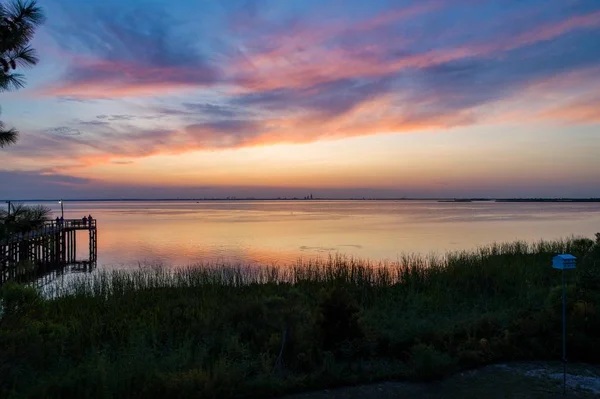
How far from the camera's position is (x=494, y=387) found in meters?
6.38

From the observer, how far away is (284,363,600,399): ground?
20.1ft

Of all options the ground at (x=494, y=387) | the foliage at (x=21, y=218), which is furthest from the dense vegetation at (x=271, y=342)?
the foliage at (x=21, y=218)

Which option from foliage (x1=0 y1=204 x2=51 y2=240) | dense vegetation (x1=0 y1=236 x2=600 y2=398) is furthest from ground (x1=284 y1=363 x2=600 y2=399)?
foliage (x1=0 y1=204 x2=51 y2=240)

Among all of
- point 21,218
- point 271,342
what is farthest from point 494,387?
point 21,218

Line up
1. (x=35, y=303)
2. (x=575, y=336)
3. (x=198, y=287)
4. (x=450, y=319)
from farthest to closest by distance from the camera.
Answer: (x=198, y=287)
(x=450, y=319)
(x=575, y=336)
(x=35, y=303)

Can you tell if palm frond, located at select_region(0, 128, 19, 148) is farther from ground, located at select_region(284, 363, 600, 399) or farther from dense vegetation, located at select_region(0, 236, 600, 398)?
ground, located at select_region(284, 363, 600, 399)

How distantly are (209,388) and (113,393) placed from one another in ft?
4.20

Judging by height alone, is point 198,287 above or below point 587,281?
below

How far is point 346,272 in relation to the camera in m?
16.9

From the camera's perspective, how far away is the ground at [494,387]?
6.12 m

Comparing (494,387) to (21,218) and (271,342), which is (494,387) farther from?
(21,218)

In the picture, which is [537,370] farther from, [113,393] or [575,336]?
[113,393]

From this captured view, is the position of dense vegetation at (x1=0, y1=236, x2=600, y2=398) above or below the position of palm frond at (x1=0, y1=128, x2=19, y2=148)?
below

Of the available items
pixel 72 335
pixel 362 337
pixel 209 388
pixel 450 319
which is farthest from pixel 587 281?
pixel 72 335
